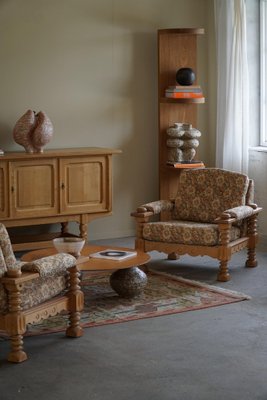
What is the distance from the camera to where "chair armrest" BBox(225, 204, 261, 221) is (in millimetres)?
6438

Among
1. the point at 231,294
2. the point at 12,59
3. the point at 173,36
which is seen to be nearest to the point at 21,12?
the point at 12,59

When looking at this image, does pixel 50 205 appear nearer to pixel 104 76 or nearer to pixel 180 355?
pixel 104 76

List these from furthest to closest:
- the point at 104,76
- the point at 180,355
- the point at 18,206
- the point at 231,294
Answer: the point at 104,76, the point at 18,206, the point at 231,294, the point at 180,355

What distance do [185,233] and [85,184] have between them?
1.30m

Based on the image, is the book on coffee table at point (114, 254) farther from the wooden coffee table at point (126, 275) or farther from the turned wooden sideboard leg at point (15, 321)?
the turned wooden sideboard leg at point (15, 321)

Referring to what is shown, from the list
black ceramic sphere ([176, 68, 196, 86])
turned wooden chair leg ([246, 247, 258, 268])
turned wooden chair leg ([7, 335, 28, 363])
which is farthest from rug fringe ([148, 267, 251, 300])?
black ceramic sphere ([176, 68, 196, 86])

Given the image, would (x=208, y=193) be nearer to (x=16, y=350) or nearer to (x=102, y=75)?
(x=102, y=75)

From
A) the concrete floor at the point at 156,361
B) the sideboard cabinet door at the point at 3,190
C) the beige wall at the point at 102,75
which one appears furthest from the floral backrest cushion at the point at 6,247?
the beige wall at the point at 102,75

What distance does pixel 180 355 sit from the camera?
4.66m

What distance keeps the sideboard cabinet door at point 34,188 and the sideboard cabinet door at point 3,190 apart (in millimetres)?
52

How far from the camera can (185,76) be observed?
793cm

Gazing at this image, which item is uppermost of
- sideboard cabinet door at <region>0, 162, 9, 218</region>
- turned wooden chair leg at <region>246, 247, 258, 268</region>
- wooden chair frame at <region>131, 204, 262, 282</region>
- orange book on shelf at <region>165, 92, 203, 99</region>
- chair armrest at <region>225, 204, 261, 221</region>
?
orange book on shelf at <region>165, 92, 203, 99</region>

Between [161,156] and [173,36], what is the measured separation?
118cm

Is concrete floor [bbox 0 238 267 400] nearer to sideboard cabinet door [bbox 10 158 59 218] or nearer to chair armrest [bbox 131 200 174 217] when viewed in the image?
chair armrest [bbox 131 200 174 217]
